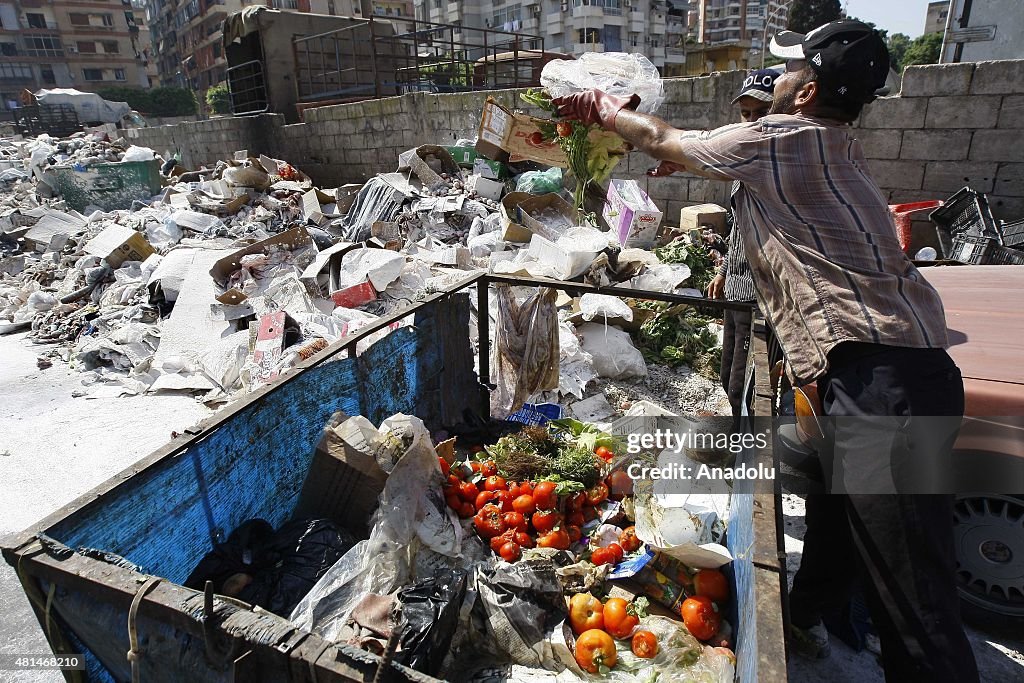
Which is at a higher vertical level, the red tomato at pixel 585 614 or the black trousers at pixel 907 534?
the black trousers at pixel 907 534

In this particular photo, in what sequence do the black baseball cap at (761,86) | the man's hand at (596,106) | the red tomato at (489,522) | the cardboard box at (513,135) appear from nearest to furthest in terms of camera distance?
the man's hand at (596,106), the red tomato at (489,522), the black baseball cap at (761,86), the cardboard box at (513,135)

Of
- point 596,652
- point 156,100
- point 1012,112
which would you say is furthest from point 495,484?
point 156,100

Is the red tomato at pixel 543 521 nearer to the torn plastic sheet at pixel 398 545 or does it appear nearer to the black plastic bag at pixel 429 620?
the torn plastic sheet at pixel 398 545

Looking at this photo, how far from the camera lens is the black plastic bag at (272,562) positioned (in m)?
2.03

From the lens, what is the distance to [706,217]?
6.14 m

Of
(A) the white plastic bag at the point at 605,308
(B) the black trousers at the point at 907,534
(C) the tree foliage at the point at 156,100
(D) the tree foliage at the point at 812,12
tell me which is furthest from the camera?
(C) the tree foliage at the point at 156,100

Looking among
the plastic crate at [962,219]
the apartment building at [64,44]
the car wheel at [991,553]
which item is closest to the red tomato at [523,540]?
the car wheel at [991,553]

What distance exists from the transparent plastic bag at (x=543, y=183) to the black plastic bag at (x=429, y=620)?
5.27 meters

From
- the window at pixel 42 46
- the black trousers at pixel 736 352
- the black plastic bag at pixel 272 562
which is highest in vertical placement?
the window at pixel 42 46

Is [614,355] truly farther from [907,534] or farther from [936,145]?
[936,145]

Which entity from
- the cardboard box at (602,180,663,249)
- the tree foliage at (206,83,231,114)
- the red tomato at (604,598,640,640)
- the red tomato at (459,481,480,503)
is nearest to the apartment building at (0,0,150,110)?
the tree foliage at (206,83,231,114)

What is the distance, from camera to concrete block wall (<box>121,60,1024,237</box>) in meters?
4.66

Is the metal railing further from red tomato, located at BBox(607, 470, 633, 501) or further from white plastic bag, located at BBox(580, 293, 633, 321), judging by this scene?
red tomato, located at BBox(607, 470, 633, 501)

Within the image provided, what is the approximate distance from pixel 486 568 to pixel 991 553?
6.62ft
